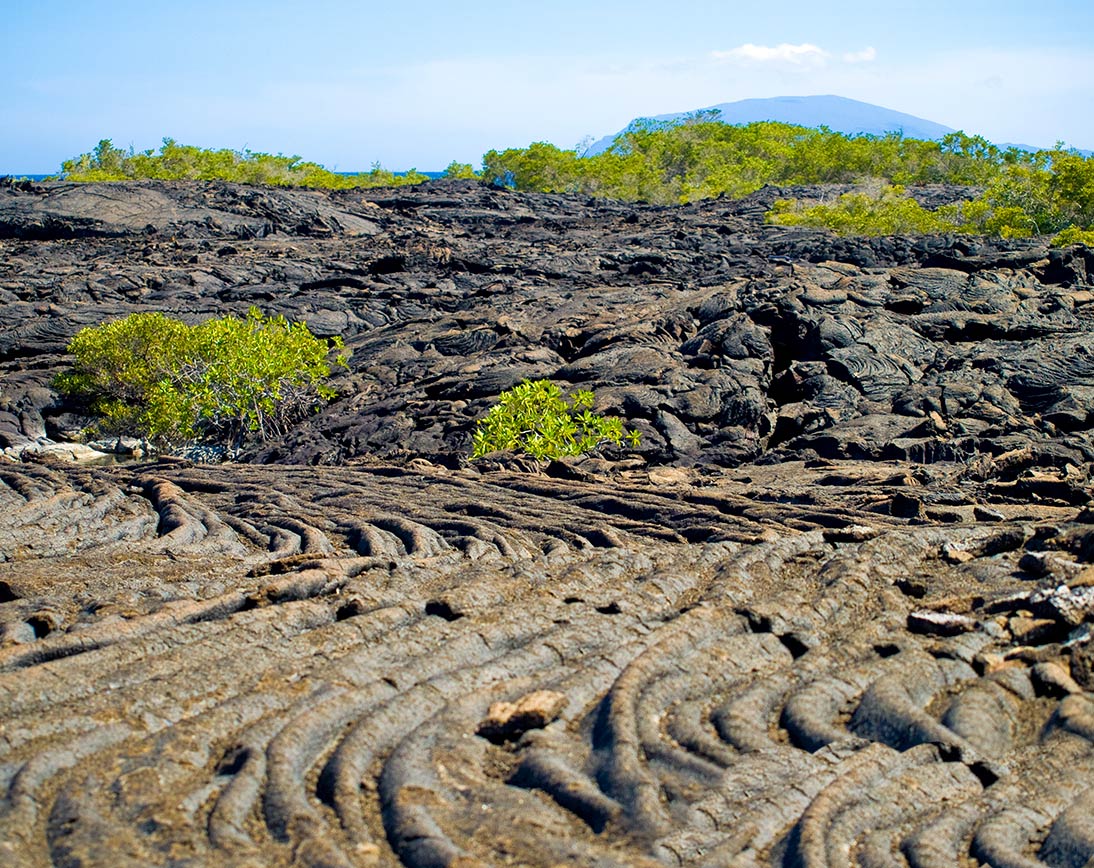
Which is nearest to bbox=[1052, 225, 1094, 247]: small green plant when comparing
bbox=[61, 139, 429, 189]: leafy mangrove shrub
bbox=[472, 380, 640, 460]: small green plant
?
bbox=[472, 380, 640, 460]: small green plant

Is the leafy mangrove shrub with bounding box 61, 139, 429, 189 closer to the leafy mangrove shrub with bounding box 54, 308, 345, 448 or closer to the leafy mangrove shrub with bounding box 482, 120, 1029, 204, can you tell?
the leafy mangrove shrub with bounding box 482, 120, 1029, 204

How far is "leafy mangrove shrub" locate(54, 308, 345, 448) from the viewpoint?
78.3 feet

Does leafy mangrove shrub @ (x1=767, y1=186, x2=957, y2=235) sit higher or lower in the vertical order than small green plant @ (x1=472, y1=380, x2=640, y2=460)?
higher

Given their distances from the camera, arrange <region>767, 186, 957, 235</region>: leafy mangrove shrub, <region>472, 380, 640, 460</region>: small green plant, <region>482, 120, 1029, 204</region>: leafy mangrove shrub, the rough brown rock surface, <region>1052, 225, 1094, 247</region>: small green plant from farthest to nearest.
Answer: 1. <region>482, 120, 1029, 204</region>: leafy mangrove shrub
2. <region>767, 186, 957, 235</region>: leafy mangrove shrub
3. <region>1052, 225, 1094, 247</region>: small green plant
4. <region>472, 380, 640, 460</region>: small green plant
5. the rough brown rock surface

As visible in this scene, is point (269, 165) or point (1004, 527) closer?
point (1004, 527)

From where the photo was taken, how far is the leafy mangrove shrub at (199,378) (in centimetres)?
2388

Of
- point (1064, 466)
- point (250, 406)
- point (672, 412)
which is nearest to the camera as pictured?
point (1064, 466)

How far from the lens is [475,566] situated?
9305mm

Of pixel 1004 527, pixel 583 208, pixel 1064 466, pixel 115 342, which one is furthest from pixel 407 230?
pixel 1004 527

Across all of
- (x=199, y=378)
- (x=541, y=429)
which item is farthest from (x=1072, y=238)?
(x=199, y=378)

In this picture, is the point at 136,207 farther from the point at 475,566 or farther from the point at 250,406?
the point at 475,566

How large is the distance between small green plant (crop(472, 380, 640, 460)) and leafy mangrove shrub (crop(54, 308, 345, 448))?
6.96 meters

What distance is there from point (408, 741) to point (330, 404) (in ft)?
68.5

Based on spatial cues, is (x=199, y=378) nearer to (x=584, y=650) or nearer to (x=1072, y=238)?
(x=584, y=650)
